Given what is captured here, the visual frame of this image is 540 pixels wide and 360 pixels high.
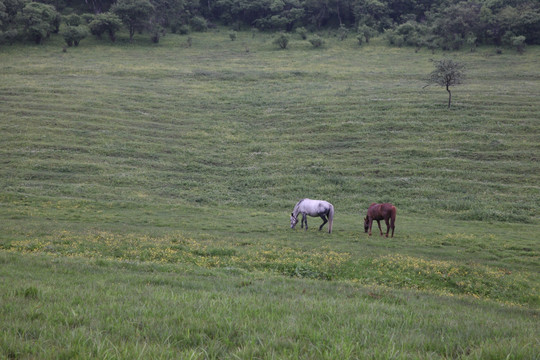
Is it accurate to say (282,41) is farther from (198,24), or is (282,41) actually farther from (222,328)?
(222,328)

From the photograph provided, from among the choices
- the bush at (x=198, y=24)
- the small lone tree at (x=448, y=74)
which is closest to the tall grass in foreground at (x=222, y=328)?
the small lone tree at (x=448, y=74)

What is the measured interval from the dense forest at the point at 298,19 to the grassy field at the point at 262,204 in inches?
300

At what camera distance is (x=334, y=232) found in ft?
78.8

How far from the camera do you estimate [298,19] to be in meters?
123

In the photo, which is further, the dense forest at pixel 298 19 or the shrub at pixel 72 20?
the shrub at pixel 72 20

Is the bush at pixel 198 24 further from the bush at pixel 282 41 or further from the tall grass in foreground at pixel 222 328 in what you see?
the tall grass in foreground at pixel 222 328

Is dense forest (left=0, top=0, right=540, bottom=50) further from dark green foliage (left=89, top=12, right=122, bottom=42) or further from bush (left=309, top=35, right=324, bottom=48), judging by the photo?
bush (left=309, top=35, right=324, bottom=48)

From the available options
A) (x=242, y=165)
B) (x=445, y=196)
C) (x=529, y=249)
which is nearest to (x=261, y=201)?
(x=242, y=165)

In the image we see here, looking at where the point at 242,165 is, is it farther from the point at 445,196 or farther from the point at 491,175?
the point at 491,175

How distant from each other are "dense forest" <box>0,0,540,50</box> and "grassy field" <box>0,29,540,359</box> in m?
Result: 7.62

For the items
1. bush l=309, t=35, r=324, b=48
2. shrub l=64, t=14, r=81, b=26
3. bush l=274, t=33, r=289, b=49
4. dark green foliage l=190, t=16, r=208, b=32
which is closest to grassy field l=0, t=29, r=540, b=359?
bush l=309, t=35, r=324, b=48

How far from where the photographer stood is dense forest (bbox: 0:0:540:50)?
91500 millimetres

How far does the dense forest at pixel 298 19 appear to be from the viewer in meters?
91.5

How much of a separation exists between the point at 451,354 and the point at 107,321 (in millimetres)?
4419
